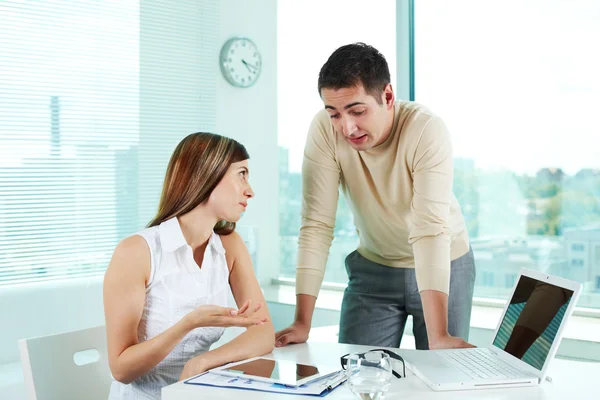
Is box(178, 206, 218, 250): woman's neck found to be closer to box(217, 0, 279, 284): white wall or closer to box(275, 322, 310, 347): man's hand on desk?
box(275, 322, 310, 347): man's hand on desk

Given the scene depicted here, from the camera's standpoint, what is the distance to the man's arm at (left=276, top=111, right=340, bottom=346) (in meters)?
2.16

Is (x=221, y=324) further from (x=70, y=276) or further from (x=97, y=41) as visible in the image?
(x=97, y=41)

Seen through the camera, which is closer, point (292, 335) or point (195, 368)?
point (195, 368)

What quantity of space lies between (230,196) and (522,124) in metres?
2.16

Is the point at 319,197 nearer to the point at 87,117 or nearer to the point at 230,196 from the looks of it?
the point at 230,196

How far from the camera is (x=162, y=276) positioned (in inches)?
72.0

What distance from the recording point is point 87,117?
372 centimetres

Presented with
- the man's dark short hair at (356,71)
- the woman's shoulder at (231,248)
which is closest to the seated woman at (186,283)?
the woman's shoulder at (231,248)

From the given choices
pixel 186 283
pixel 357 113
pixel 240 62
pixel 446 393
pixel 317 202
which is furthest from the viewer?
pixel 240 62

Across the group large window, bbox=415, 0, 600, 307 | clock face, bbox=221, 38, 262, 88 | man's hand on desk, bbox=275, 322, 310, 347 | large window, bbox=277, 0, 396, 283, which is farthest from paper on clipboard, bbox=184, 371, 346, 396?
clock face, bbox=221, 38, 262, 88

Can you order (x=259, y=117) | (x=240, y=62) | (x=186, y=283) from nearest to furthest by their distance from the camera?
(x=186, y=283)
(x=240, y=62)
(x=259, y=117)

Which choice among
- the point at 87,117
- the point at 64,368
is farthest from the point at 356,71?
the point at 87,117

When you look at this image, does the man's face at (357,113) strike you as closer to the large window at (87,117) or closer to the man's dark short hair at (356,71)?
the man's dark short hair at (356,71)

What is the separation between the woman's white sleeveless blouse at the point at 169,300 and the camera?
1.82 m
